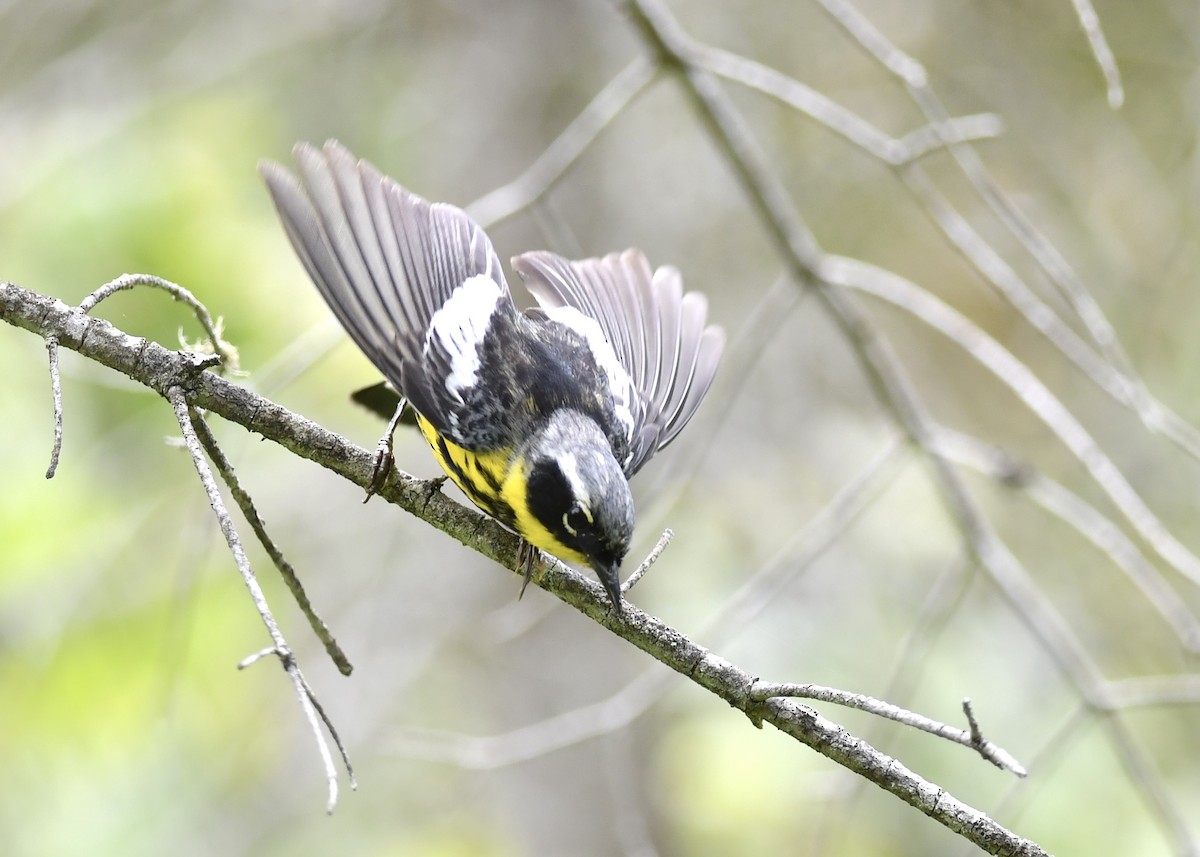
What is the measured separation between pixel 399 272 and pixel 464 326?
24cm

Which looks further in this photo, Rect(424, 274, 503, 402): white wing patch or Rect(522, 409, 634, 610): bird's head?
Rect(424, 274, 503, 402): white wing patch

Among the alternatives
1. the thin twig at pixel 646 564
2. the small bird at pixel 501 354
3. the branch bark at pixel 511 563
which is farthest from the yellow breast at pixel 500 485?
the thin twig at pixel 646 564

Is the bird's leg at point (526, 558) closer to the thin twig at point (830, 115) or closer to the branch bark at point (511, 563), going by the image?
the branch bark at point (511, 563)

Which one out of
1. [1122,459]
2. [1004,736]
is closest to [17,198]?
[1004,736]

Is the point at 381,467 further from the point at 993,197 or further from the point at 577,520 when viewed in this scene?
the point at 993,197

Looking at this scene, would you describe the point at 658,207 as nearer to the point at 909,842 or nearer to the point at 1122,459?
the point at 1122,459

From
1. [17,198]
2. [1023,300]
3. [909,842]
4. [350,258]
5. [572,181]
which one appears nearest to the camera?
[350,258]

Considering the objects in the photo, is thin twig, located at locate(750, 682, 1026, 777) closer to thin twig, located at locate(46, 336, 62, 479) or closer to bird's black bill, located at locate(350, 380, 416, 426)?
thin twig, located at locate(46, 336, 62, 479)

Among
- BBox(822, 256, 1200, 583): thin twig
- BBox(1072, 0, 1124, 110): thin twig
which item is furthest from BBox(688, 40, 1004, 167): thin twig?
BBox(1072, 0, 1124, 110): thin twig

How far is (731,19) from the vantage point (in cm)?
597

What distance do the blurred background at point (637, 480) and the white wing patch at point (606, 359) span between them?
346 mm

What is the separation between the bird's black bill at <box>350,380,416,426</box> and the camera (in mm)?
3131

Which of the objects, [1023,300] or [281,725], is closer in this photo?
[1023,300]

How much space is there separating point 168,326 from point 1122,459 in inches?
163
